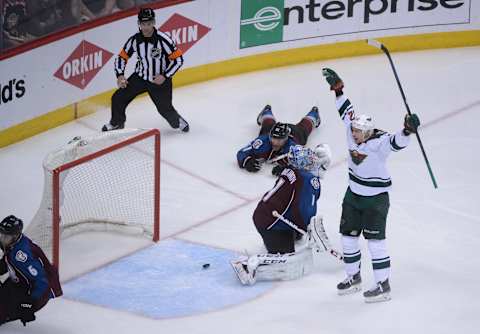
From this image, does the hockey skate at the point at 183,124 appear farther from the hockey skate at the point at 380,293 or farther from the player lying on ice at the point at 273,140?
the hockey skate at the point at 380,293

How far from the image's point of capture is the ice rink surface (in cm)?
696

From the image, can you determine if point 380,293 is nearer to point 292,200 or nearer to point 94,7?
point 292,200

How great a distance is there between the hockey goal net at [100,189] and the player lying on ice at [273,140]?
0.82 m

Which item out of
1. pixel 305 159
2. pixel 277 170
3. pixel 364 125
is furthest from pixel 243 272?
pixel 277 170

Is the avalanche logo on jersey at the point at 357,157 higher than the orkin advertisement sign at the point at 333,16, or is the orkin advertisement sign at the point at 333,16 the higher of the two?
the avalanche logo on jersey at the point at 357,157

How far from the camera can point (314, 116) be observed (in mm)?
9430

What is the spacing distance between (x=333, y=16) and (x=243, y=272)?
12.2 feet

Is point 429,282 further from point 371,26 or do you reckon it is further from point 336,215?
point 371,26

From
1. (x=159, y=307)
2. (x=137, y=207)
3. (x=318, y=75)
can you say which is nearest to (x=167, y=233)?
(x=137, y=207)

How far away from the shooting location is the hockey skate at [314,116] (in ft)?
30.8

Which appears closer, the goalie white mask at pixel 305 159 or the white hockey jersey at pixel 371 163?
the white hockey jersey at pixel 371 163

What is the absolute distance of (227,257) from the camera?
7734mm

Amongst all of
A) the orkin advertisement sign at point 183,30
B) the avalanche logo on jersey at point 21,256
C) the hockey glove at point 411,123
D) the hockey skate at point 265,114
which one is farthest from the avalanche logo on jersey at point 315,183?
the orkin advertisement sign at point 183,30

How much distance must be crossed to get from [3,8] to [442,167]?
9.90 feet
